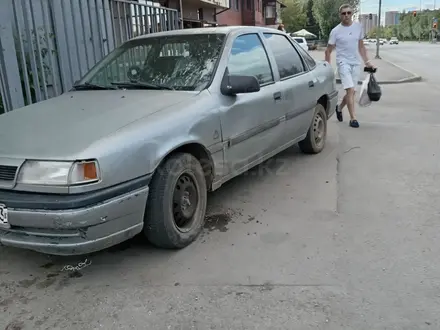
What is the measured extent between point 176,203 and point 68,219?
0.90 meters

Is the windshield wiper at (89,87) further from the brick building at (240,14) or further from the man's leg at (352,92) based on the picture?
the brick building at (240,14)

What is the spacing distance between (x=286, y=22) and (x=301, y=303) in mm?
71343

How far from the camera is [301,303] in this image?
2729 millimetres

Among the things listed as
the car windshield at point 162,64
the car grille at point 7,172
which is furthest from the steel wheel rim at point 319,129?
the car grille at point 7,172

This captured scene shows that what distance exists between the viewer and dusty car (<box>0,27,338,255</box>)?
2.74m

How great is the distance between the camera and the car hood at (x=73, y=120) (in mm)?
2848

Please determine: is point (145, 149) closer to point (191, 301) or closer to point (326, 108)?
point (191, 301)

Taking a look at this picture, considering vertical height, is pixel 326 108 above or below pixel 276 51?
below

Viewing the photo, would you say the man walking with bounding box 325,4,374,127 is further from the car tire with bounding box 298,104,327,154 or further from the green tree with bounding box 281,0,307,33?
the green tree with bounding box 281,0,307,33

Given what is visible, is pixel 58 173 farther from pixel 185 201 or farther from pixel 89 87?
pixel 89 87

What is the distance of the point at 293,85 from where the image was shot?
16.4 ft

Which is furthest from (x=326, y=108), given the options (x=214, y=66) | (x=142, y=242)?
(x=142, y=242)

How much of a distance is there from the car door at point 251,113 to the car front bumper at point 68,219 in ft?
4.11

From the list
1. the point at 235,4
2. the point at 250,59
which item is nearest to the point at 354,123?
the point at 250,59
